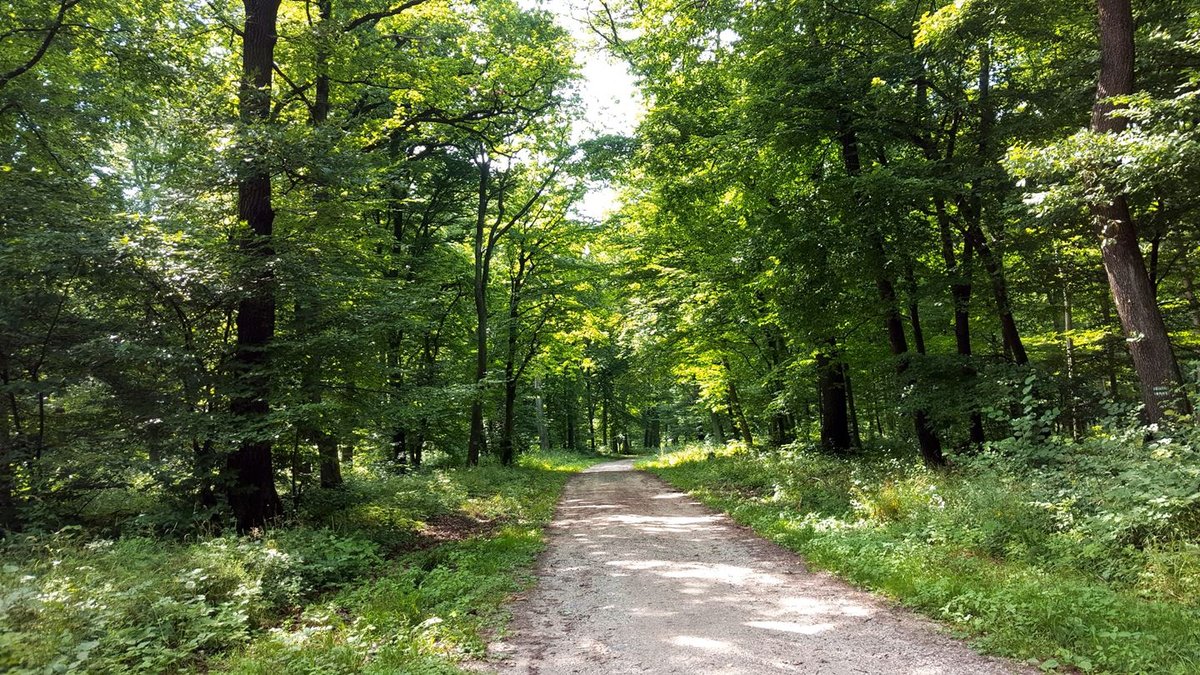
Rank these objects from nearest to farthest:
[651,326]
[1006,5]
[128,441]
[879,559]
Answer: [879,559], [128,441], [1006,5], [651,326]

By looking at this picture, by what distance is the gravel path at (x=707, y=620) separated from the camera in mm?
4578

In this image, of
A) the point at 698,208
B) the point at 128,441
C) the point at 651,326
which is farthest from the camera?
the point at 651,326

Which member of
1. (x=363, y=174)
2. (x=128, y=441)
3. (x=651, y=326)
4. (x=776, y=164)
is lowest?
(x=128, y=441)

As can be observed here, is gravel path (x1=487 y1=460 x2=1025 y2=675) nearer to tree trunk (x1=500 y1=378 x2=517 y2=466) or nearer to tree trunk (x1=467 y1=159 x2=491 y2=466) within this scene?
tree trunk (x1=467 y1=159 x2=491 y2=466)

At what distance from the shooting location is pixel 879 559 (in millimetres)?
6695

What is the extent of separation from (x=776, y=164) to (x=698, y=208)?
3.60 meters

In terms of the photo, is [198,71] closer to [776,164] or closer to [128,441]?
[128,441]

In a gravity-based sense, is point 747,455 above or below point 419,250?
below

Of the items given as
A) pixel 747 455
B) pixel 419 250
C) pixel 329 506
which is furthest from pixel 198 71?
pixel 747 455

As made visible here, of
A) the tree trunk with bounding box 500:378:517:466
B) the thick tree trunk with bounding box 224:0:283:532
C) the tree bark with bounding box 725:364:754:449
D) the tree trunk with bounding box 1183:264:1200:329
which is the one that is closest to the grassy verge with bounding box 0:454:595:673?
the thick tree trunk with bounding box 224:0:283:532

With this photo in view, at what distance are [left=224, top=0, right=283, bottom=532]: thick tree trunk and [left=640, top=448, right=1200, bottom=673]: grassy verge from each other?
7.86 metres

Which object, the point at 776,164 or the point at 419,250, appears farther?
the point at 419,250

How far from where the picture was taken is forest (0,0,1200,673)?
5.48 m

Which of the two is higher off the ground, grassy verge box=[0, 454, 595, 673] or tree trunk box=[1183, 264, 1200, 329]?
tree trunk box=[1183, 264, 1200, 329]
